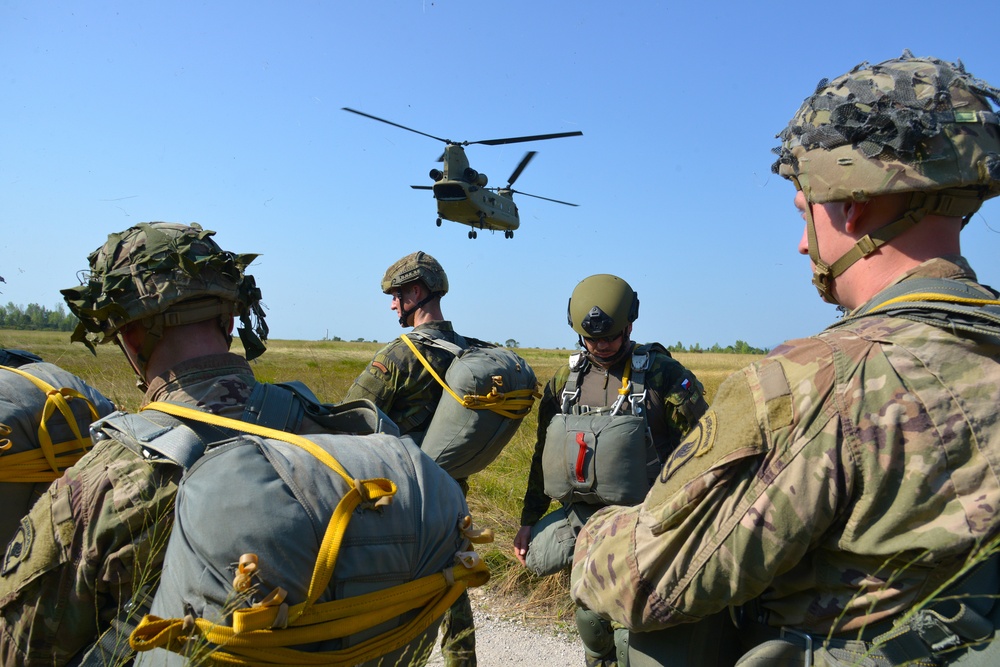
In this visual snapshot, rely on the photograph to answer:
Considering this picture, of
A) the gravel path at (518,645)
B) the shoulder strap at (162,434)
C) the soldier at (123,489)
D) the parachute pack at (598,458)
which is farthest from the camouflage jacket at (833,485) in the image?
the gravel path at (518,645)

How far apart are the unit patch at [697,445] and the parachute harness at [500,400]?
8.37ft

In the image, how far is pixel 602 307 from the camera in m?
4.04

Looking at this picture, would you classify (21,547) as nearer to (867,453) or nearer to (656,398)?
(867,453)

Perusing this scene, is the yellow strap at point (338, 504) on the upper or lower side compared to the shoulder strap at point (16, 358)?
lower

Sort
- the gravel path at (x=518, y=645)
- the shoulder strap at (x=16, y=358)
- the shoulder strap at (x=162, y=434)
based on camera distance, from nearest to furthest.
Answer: the shoulder strap at (x=162, y=434), the shoulder strap at (x=16, y=358), the gravel path at (x=518, y=645)

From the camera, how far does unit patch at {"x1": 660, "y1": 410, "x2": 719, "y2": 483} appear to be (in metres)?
1.62

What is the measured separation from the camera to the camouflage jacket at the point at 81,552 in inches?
76.2

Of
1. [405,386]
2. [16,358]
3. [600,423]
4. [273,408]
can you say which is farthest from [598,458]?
[16,358]

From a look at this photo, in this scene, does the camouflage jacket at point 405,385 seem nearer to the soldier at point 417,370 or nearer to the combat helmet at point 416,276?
the soldier at point 417,370

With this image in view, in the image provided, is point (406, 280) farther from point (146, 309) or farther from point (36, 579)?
point (36, 579)

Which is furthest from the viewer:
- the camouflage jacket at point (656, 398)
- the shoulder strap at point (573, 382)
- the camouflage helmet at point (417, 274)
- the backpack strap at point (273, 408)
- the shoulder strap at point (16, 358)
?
the camouflage helmet at point (417, 274)

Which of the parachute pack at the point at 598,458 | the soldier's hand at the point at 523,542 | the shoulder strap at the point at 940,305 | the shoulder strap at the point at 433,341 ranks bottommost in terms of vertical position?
the soldier's hand at the point at 523,542

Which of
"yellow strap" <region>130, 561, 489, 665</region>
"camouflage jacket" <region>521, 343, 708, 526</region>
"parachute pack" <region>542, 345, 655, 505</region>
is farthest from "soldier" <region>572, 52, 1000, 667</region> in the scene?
"camouflage jacket" <region>521, 343, 708, 526</region>

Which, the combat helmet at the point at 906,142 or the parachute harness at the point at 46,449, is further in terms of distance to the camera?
the parachute harness at the point at 46,449
